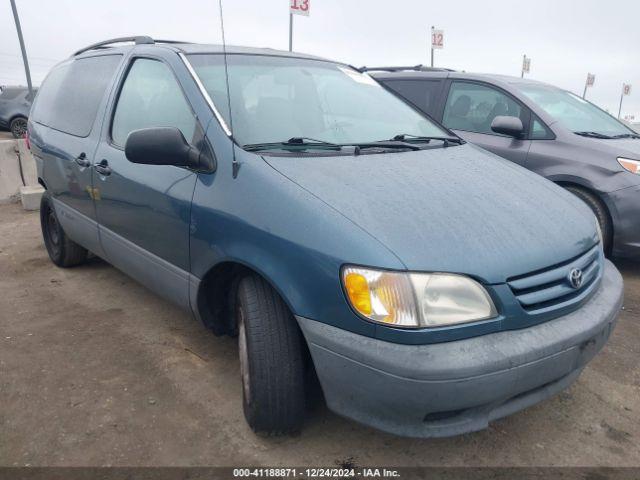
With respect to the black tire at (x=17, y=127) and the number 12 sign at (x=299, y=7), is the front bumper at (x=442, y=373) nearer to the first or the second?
the number 12 sign at (x=299, y=7)

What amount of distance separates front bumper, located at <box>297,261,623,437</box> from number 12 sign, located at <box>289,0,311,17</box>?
27.0ft

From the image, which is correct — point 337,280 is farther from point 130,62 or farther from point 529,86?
point 529,86

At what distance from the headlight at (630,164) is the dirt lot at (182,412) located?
1.25 metres

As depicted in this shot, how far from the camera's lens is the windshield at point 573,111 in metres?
4.64

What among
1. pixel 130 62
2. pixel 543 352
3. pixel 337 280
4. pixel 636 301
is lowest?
pixel 636 301

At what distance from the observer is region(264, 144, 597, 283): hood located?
177 centimetres

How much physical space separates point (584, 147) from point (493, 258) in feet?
9.87

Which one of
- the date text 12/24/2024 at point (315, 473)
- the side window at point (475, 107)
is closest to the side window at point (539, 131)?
the side window at point (475, 107)

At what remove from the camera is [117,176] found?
2842 mm

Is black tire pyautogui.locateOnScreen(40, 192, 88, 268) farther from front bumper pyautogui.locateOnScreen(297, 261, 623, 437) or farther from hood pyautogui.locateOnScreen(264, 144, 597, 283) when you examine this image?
front bumper pyautogui.locateOnScreen(297, 261, 623, 437)

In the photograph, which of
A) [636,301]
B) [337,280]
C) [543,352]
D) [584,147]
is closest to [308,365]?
[337,280]

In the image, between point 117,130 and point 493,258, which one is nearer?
point 493,258

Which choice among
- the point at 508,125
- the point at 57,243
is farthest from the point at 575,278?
the point at 57,243

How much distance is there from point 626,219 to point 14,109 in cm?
1495
